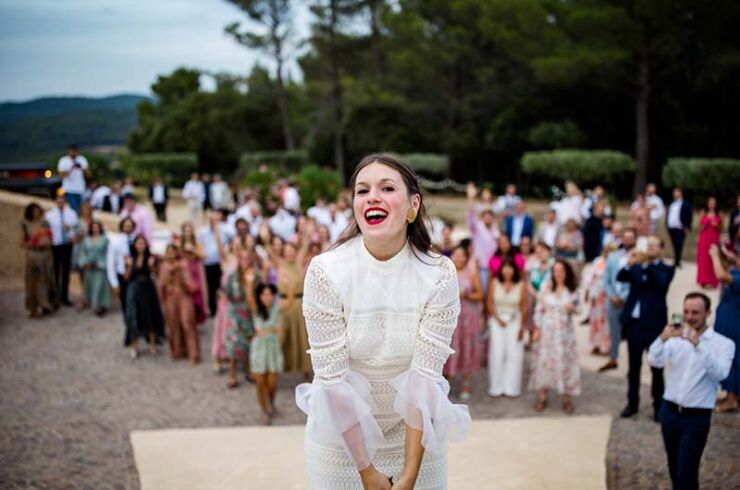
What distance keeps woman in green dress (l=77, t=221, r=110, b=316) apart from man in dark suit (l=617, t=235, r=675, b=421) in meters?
8.17

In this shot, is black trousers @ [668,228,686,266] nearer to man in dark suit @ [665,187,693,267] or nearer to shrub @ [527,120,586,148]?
man in dark suit @ [665,187,693,267]

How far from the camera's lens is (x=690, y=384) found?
446 centimetres

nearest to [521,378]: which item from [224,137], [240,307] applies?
[240,307]

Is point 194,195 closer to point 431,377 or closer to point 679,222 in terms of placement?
point 679,222

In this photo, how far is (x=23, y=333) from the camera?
34.4 feet

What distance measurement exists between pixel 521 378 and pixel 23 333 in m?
7.53

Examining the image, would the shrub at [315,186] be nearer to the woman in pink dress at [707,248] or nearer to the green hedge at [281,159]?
the woman in pink dress at [707,248]

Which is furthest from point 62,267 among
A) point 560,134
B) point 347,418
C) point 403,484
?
point 560,134

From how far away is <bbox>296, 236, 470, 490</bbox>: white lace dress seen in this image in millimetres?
2334

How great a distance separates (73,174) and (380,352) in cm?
1279

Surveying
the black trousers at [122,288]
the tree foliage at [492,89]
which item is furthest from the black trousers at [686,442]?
the tree foliage at [492,89]

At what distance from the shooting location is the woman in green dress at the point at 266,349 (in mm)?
6777

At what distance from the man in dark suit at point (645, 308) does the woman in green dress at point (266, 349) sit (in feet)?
11.3

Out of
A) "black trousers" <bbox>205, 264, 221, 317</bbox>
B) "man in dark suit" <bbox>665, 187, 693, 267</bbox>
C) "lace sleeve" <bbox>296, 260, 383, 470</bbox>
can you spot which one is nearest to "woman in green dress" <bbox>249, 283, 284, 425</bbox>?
"black trousers" <bbox>205, 264, 221, 317</bbox>
